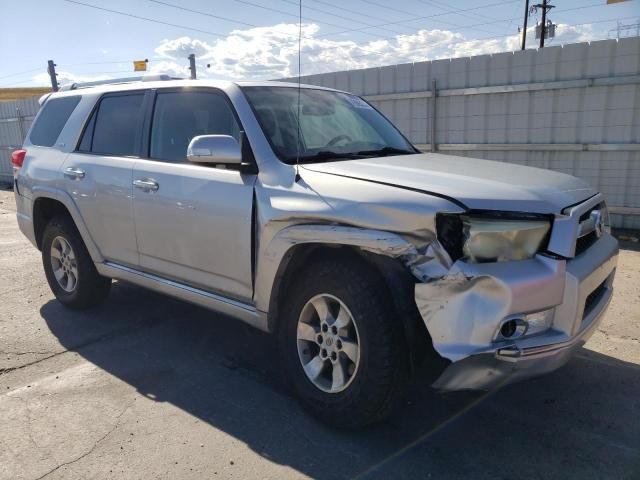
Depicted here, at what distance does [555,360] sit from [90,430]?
254 cm

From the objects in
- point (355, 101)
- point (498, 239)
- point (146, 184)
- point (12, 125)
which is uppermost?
point (12, 125)

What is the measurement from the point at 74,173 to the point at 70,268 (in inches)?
→ 37.1

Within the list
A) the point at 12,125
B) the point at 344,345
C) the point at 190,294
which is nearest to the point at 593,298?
the point at 344,345

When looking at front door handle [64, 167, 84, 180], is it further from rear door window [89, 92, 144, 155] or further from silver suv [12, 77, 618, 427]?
rear door window [89, 92, 144, 155]

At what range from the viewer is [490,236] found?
2.52m

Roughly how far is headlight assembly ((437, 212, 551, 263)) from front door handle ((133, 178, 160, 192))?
2.18 metres

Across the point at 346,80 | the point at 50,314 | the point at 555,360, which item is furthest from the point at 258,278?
the point at 346,80

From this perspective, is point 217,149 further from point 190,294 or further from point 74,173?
point 74,173

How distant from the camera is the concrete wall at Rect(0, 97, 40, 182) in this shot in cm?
1669

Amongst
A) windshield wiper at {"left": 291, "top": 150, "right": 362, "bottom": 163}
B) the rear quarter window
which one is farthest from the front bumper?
the rear quarter window

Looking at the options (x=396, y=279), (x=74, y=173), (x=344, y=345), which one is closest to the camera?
(x=396, y=279)

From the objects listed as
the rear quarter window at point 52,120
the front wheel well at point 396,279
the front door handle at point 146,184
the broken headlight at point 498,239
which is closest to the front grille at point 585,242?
Result: the broken headlight at point 498,239

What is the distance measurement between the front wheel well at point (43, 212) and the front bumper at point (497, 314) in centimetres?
380

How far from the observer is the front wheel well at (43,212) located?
4983 mm
